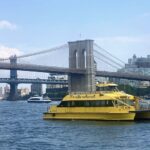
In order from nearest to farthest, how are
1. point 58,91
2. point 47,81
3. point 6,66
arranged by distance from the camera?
point 6,66
point 47,81
point 58,91

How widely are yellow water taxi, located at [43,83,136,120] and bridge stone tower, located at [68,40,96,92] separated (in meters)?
61.7

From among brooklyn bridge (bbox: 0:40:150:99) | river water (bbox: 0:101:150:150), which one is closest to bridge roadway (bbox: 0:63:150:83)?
brooklyn bridge (bbox: 0:40:150:99)

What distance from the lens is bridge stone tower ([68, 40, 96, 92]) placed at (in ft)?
372

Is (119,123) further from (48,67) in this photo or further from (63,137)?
(48,67)

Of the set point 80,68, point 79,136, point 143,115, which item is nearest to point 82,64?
point 80,68

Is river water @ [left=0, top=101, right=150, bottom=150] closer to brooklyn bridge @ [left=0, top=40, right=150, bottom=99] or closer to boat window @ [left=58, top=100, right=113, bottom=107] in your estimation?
boat window @ [left=58, top=100, right=113, bottom=107]

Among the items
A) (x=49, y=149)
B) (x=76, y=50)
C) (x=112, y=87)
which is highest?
(x=76, y=50)

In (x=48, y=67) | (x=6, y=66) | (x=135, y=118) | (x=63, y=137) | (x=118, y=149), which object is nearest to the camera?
(x=118, y=149)

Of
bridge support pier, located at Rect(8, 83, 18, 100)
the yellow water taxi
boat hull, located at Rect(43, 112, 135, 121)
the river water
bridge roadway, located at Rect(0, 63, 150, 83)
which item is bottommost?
the river water

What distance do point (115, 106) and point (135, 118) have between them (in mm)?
3131

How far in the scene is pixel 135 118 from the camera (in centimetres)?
4759

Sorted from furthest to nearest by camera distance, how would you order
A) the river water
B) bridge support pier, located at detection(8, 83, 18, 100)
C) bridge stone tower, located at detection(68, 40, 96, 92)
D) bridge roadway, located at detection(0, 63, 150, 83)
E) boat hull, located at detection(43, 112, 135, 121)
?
bridge support pier, located at detection(8, 83, 18, 100), bridge stone tower, located at detection(68, 40, 96, 92), bridge roadway, located at detection(0, 63, 150, 83), boat hull, located at detection(43, 112, 135, 121), the river water

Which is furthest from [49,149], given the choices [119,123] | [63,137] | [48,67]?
[48,67]

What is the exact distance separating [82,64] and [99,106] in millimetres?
76277
